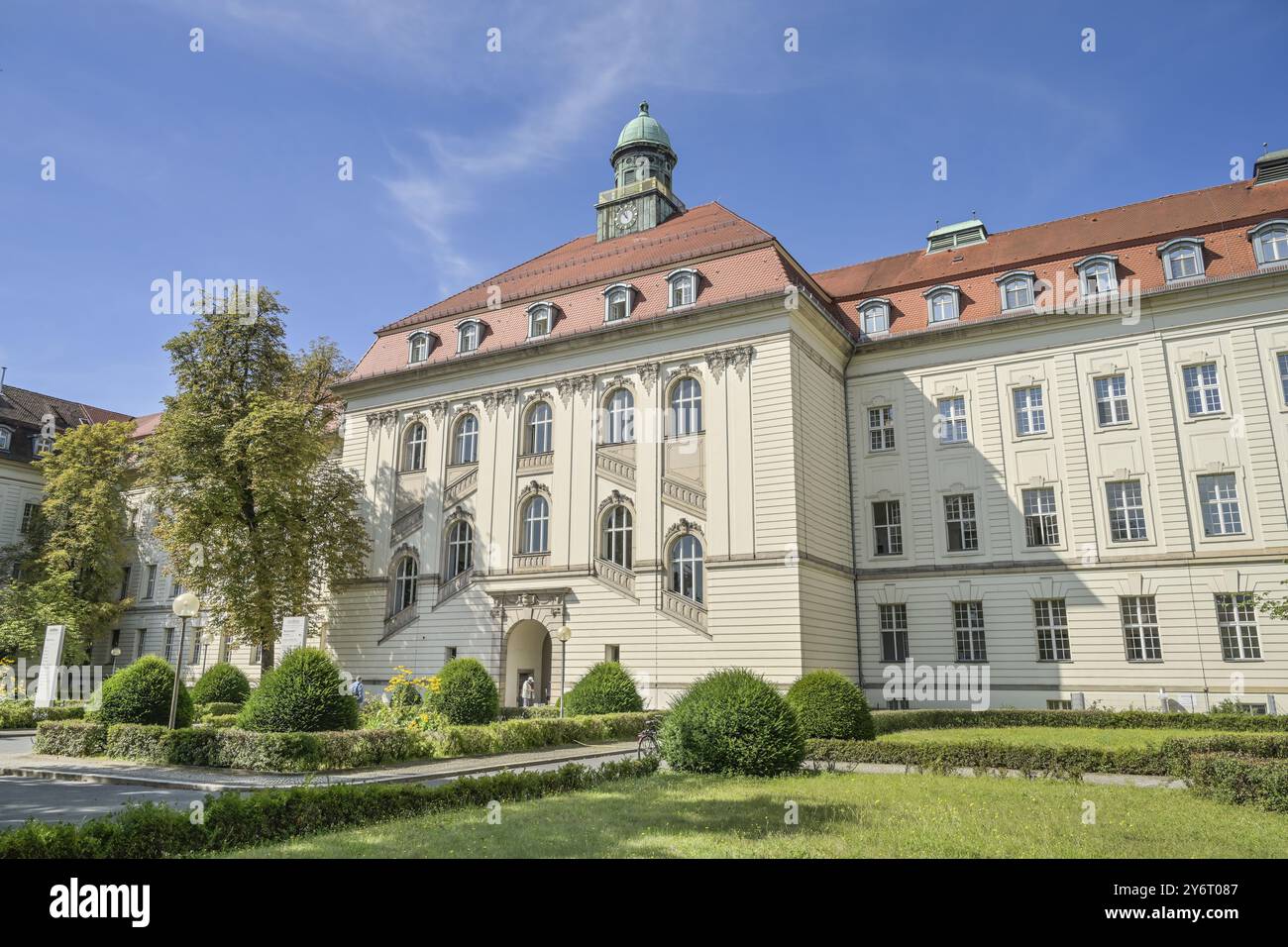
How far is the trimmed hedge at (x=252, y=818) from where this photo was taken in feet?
25.1

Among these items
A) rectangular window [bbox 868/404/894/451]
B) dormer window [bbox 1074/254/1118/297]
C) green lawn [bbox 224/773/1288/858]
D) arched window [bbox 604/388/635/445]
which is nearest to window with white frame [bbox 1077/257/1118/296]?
dormer window [bbox 1074/254/1118/297]

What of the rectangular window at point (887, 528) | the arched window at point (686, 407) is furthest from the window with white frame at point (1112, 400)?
the arched window at point (686, 407)

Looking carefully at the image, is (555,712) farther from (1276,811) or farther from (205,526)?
(1276,811)

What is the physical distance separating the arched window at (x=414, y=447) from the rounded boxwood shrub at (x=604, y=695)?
14.9 meters

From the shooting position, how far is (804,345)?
3111cm

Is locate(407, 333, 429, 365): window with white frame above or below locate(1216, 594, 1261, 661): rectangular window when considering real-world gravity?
above

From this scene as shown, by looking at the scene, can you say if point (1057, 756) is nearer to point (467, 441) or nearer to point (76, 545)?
point (467, 441)

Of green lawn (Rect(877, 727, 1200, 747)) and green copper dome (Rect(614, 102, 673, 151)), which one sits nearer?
green lawn (Rect(877, 727, 1200, 747))

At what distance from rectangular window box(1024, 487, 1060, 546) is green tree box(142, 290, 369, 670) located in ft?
89.3

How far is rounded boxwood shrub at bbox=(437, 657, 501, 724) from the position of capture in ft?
76.0

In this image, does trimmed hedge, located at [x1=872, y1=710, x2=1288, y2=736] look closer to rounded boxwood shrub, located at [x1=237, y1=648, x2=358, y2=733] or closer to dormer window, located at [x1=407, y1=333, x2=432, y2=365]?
rounded boxwood shrub, located at [x1=237, y1=648, x2=358, y2=733]

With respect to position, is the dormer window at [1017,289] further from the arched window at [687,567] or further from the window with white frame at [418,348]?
the window with white frame at [418,348]
